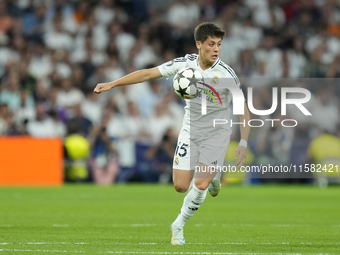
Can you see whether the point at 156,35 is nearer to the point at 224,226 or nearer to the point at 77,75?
the point at 77,75

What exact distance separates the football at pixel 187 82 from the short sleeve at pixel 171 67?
7cm

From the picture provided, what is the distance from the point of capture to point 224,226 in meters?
9.46

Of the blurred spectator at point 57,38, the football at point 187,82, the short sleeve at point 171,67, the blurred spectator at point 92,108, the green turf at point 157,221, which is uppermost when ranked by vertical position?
the blurred spectator at point 57,38

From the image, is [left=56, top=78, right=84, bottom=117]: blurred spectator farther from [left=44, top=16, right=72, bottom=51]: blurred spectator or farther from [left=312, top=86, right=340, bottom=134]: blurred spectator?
[left=312, top=86, right=340, bottom=134]: blurred spectator

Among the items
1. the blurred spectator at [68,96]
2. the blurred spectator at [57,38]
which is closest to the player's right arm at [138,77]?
the blurred spectator at [68,96]

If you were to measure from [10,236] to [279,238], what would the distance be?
3180mm

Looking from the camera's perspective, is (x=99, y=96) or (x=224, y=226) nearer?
(x=224, y=226)

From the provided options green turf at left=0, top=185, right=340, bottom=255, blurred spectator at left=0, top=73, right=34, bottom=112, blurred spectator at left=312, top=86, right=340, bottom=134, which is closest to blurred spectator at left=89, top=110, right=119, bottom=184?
green turf at left=0, top=185, right=340, bottom=255

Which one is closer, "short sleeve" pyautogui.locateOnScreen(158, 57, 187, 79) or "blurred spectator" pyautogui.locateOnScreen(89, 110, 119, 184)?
"short sleeve" pyautogui.locateOnScreen(158, 57, 187, 79)

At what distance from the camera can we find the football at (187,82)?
24.1ft

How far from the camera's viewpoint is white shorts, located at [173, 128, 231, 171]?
7352mm

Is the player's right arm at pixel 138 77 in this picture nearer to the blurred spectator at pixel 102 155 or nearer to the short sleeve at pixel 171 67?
the short sleeve at pixel 171 67

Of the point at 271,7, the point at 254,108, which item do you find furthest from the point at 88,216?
the point at 271,7

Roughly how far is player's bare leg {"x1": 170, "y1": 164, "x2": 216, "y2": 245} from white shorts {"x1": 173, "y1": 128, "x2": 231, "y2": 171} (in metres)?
0.10
